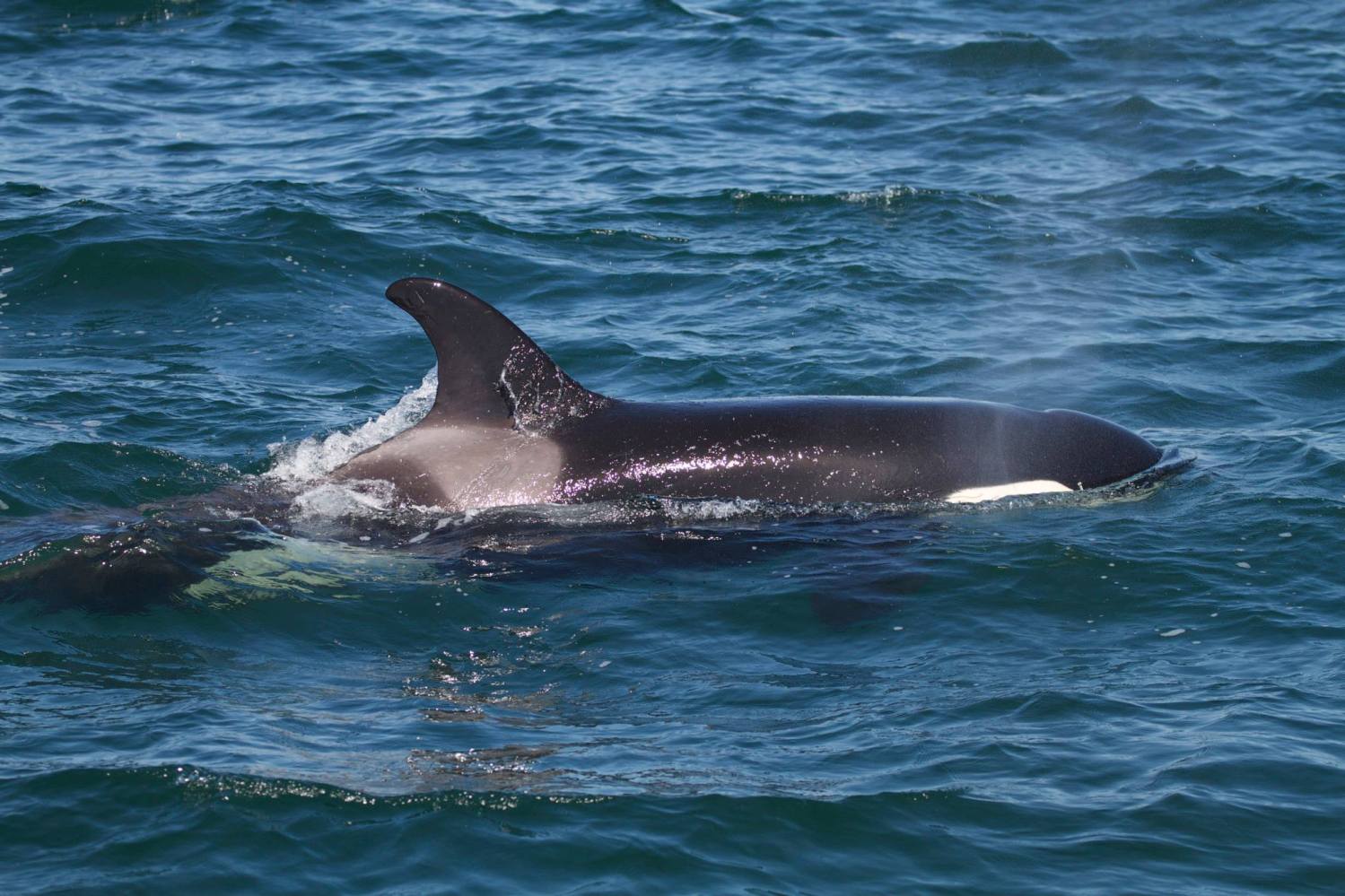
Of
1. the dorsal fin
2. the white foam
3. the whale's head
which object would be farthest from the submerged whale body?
the white foam

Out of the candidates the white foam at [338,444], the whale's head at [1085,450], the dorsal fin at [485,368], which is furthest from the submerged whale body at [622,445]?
the white foam at [338,444]

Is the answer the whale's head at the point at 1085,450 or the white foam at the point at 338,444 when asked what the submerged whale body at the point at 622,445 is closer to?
the whale's head at the point at 1085,450

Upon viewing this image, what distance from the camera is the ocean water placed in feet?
24.6

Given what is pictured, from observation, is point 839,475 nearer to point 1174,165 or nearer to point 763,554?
point 763,554

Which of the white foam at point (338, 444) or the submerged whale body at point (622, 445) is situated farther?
the white foam at point (338, 444)

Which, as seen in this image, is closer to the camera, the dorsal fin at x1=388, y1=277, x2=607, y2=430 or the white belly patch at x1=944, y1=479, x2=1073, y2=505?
the dorsal fin at x1=388, y1=277, x2=607, y2=430

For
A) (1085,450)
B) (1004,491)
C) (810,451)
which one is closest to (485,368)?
(810,451)

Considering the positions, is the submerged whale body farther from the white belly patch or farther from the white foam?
the white foam

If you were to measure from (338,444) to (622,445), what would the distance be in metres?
3.09

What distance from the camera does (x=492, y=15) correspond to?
31.3 meters

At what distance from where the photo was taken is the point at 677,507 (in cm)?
1108

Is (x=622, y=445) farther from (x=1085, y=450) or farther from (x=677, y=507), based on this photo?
(x=1085, y=450)

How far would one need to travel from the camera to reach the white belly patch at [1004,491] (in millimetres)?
11531

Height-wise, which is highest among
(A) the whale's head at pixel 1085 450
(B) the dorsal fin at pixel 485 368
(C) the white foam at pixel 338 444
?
(B) the dorsal fin at pixel 485 368
